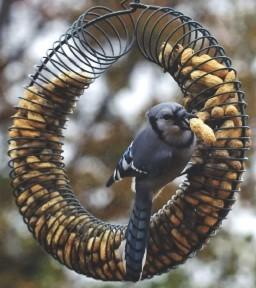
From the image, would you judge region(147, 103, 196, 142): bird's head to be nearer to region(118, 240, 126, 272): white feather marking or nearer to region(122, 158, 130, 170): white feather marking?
region(122, 158, 130, 170): white feather marking

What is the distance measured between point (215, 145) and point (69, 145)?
12.3 feet

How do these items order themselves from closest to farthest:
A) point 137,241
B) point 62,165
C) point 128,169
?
point 137,241
point 128,169
point 62,165

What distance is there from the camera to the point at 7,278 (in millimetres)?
6270

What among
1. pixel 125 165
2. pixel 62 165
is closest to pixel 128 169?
pixel 125 165

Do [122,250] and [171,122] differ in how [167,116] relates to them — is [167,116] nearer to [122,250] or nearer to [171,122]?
[171,122]

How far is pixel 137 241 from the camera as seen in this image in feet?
7.29

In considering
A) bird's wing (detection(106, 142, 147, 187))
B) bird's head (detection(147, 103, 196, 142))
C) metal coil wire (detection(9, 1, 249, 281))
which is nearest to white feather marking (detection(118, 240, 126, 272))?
metal coil wire (detection(9, 1, 249, 281))

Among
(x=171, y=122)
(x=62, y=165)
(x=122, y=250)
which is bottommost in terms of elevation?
(x=122, y=250)

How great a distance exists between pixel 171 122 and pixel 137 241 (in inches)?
13.1

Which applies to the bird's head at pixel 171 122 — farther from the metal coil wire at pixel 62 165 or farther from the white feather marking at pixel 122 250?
the white feather marking at pixel 122 250

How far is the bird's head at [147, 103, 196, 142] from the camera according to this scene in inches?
88.4

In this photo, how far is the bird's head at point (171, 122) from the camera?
7.36ft

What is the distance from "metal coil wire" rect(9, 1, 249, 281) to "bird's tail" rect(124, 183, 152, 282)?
10 cm

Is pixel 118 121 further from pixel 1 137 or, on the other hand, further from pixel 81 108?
pixel 1 137
